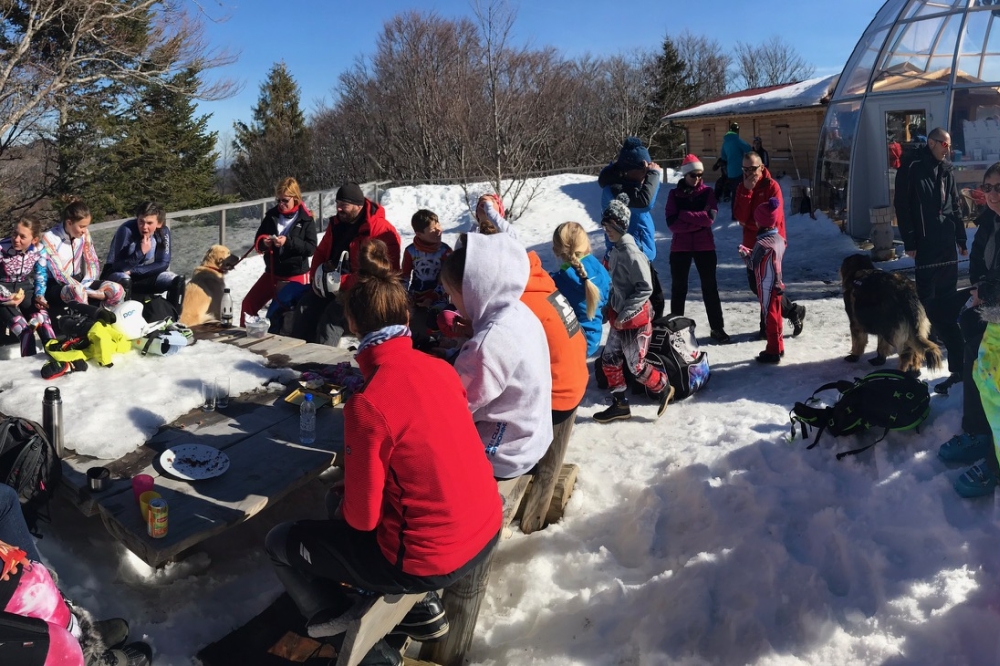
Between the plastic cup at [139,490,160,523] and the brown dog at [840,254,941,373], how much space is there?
5199mm

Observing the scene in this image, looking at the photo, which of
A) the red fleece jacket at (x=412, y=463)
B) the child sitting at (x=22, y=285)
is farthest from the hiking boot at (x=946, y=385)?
the child sitting at (x=22, y=285)

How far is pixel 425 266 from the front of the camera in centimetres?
627

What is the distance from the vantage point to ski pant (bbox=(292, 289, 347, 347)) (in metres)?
6.38

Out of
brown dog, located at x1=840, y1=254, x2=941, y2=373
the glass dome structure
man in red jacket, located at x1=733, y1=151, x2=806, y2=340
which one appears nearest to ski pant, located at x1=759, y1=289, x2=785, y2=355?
man in red jacket, located at x1=733, y1=151, x2=806, y2=340

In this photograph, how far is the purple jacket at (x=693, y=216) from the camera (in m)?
7.04

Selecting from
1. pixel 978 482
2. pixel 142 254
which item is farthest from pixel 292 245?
pixel 978 482

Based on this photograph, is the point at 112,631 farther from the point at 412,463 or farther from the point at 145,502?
the point at 412,463

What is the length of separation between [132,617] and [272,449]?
97cm

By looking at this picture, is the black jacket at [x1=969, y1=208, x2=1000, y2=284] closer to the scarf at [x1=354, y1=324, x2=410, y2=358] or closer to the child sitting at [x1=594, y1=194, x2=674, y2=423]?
the child sitting at [x1=594, y1=194, x2=674, y2=423]

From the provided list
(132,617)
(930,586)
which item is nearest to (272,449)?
(132,617)

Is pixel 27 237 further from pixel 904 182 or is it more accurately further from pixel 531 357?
pixel 904 182

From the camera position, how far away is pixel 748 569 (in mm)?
3617

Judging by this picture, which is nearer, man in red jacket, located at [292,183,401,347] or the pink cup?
the pink cup

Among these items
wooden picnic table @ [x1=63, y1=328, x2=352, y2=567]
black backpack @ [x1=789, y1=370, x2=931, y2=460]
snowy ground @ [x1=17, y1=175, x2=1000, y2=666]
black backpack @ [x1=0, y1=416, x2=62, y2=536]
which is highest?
black backpack @ [x1=0, y1=416, x2=62, y2=536]
